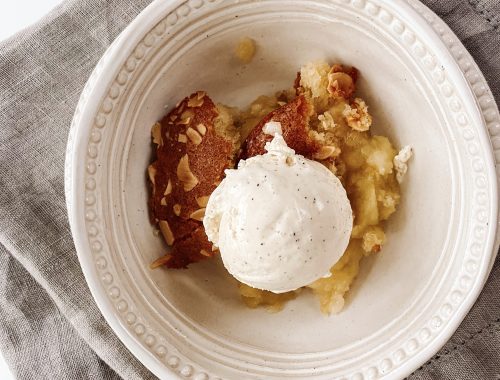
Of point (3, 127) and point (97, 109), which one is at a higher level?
point (97, 109)

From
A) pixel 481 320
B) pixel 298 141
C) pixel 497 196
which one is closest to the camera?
pixel 497 196

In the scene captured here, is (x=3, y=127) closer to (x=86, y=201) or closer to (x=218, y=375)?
(x=86, y=201)

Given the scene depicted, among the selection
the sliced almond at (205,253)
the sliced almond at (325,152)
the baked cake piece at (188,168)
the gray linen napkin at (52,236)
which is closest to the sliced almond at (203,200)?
the baked cake piece at (188,168)

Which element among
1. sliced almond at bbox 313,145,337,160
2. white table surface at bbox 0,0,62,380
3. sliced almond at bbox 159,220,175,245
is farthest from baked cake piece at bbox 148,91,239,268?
white table surface at bbox 0,0,62,380

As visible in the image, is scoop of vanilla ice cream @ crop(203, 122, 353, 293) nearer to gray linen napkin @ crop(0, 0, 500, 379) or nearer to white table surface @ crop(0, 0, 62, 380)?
gray linen napkin @ crop(0, 0, 500, 379)

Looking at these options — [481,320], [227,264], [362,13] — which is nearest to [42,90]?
[227,264]

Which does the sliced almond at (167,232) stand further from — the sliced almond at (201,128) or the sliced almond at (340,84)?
the sliced almond at (340,84)
